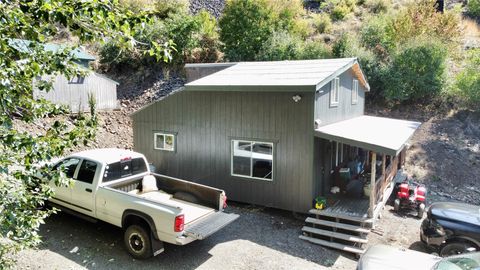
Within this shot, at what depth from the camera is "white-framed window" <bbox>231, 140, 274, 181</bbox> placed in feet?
33.5

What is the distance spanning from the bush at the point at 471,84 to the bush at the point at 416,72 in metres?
1.10

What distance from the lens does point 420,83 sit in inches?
726

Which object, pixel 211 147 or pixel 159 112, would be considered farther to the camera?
pixel 159 112

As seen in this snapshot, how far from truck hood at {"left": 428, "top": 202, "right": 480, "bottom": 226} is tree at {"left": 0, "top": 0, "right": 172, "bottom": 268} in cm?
769

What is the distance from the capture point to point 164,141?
483 inches

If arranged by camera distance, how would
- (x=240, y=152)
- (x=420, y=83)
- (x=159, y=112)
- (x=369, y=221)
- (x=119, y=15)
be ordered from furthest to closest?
(x=420, y=83) → (x=159, y=112) → (x=240, y=152) → (x=369, y=221) → (x=119, y=15)

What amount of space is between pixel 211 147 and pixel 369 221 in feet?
17.7

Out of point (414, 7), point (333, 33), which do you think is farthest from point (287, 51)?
point (414, 7)

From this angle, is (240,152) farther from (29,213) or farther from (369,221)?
(29,213)

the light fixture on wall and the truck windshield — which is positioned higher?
the light fixture on wall

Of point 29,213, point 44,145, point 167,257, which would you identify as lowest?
point 167,257

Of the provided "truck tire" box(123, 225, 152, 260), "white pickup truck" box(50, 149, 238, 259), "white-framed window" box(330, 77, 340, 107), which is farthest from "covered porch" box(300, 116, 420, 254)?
"truck tire" box(123, 225, 152, 260)

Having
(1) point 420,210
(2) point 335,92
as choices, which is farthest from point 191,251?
(1) point 420,210

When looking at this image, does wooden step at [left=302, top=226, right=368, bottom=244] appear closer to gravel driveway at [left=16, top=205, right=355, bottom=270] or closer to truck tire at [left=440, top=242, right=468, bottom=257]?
gravel driveway at [left=16, top=205, right=355, bottom=270]
